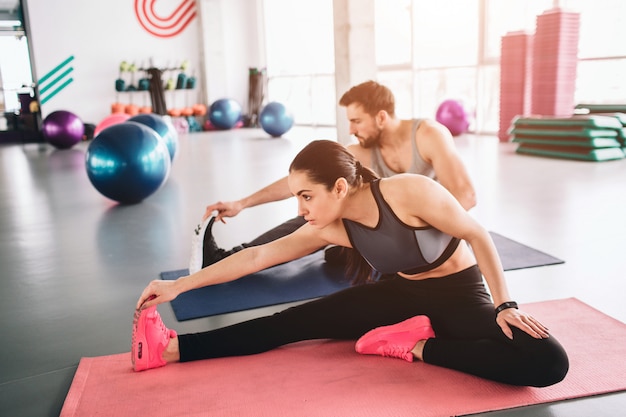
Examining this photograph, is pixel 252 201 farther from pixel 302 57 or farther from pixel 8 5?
pixel 8 5

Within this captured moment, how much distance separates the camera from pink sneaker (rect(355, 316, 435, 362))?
1970 mm

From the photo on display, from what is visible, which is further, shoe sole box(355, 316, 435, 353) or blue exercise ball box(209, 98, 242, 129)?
blue exercise ball box(209, 98, 242, 129)

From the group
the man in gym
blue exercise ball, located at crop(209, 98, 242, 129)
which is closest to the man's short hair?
the man in gym

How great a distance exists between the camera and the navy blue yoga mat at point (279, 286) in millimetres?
2635

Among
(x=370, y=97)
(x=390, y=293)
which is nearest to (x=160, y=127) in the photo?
(x=370, y=97)

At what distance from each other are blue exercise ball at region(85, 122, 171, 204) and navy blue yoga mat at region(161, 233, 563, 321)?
197 cm

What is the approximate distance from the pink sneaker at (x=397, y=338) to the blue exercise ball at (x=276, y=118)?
859 centimetres

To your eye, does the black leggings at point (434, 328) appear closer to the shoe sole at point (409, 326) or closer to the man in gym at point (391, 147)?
the shoe sole at point (409, 326)

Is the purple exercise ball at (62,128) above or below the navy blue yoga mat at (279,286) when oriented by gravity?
above

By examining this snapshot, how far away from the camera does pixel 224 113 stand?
12.6m

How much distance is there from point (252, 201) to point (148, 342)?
0.90 meters

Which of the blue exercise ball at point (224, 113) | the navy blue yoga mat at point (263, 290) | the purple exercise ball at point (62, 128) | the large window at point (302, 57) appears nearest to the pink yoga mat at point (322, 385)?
the navy blue yoga mat at point (263, 290)

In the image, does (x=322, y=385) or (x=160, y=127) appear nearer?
(x=322, y=385)

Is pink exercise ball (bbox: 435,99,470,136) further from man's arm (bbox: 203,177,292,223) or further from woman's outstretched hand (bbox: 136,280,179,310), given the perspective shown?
woman's outstretched hand (bbox: 136,280,179,310)
